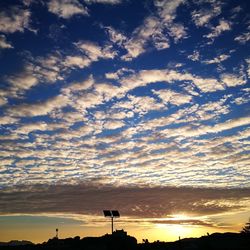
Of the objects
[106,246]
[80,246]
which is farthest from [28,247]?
[106,246]

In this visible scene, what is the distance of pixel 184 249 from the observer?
74312mm

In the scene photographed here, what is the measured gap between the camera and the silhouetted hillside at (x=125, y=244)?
5969 centimetres

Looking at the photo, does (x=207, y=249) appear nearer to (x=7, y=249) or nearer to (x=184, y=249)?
(x=184, y=249)

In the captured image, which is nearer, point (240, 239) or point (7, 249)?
point (7, 249)

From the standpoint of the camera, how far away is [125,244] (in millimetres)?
58500

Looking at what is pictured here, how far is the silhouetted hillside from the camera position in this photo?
59688mm

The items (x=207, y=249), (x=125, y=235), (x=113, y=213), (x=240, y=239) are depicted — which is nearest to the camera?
(x=113, y=213)

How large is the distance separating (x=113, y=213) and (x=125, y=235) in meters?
11.5

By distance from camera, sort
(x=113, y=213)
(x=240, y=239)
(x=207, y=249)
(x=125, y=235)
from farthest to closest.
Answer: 1. (x=240, y=239)
2. (x=125, y=235)
3. (x=207, y=249)
4. (x=113, y=213)

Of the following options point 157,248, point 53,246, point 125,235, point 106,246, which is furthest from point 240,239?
point 53,246

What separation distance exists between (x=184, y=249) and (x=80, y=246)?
974 inches

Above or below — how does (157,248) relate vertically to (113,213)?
below

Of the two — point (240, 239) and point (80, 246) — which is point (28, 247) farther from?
point (240, 239)

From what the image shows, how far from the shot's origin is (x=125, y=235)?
2650 inches
